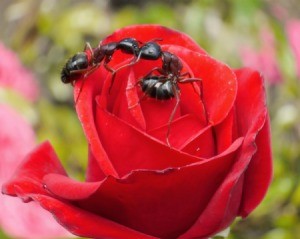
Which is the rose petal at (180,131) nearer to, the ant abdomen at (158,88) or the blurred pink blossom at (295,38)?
the ant abdomen at (158,88)

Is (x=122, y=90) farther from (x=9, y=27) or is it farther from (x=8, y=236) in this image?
(x=9, y=27)

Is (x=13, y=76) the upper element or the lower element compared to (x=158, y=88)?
upper

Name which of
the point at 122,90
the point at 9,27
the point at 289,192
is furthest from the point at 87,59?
the point at 9,27

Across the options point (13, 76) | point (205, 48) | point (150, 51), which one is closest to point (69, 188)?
point (150, 51)

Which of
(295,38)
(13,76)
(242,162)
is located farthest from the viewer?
(295,38)

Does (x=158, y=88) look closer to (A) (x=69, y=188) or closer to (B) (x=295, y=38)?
(A) (x=69, y=188)

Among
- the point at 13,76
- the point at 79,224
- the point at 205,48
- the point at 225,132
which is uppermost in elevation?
the point at 205,48

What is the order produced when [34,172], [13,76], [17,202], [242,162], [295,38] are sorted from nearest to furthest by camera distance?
[242,162] → [34,172] → [17,202] → [13,76] → [295,38]
